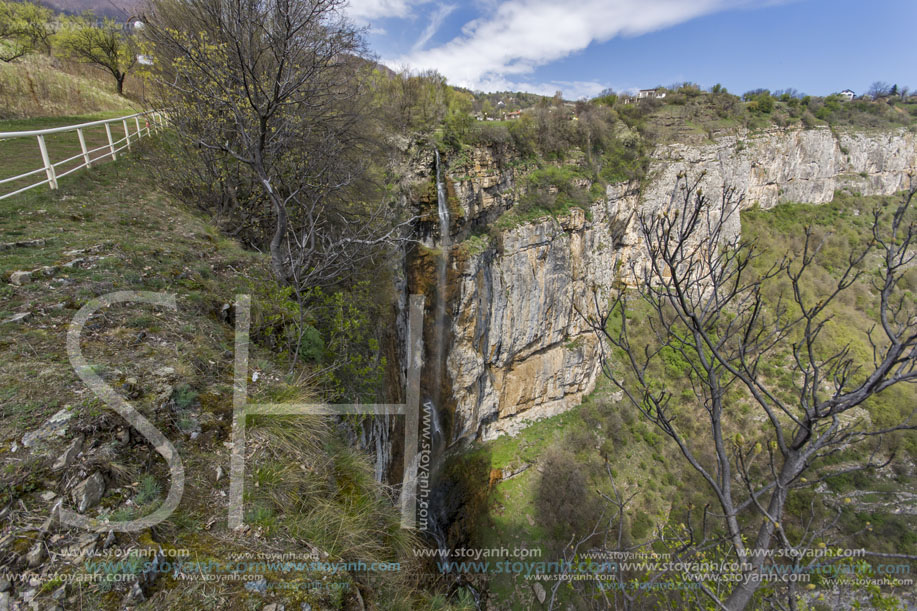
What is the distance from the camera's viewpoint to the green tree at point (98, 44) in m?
15.0

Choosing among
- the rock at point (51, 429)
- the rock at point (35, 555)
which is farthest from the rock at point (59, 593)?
the rock at point (51, 429)

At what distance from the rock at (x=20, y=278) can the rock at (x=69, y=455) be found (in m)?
2.61

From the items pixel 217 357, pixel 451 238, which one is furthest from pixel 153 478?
pixel 451 238

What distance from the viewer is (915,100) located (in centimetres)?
4747

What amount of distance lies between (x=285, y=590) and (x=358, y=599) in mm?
471

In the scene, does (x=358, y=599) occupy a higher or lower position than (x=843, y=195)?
lower

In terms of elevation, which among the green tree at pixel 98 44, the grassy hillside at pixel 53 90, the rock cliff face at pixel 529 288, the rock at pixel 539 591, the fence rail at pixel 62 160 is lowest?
the rock at pixel 539 591

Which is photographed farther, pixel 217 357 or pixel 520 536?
pixel 520 536

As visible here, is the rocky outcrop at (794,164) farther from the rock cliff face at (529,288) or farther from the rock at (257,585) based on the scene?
the rock at (257,585)

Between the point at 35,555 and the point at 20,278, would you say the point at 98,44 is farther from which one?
the point at 35,555

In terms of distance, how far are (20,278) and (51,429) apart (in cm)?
255

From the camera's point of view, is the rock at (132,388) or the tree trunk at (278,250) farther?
the tree trunk at (278,250)

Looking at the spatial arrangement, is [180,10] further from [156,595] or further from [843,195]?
[843,195]

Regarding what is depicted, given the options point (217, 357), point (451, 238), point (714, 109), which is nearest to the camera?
point (217, 357)
